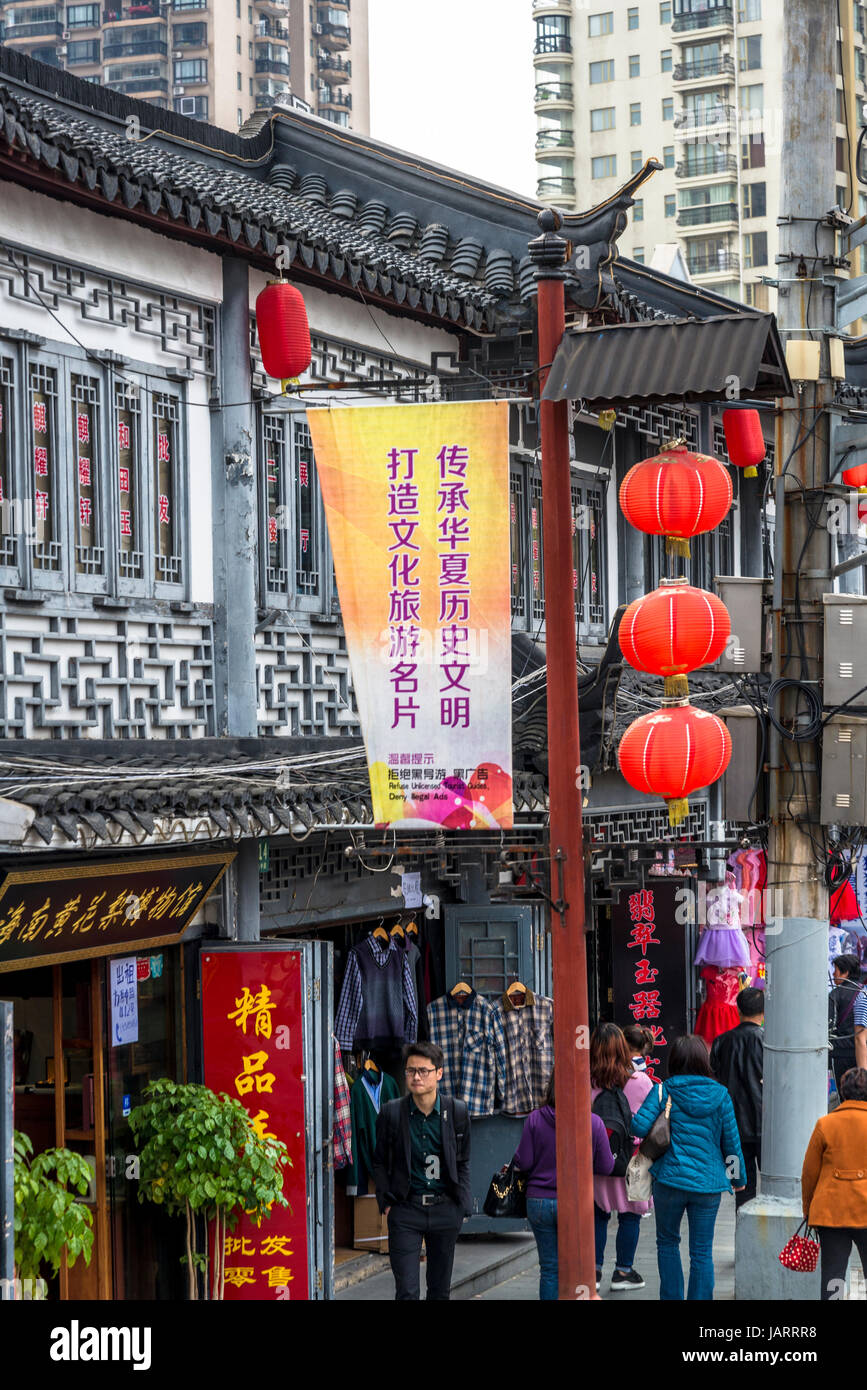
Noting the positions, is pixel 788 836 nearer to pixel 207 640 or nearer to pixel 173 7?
pixel 207 640

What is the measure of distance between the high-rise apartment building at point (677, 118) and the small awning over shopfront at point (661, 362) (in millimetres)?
64624

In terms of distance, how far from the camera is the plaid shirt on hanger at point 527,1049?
14.8m

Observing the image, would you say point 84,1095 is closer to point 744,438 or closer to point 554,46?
point 744,438

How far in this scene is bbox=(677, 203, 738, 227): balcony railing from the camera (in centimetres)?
7509

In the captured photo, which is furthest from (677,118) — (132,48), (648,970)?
(648,970)

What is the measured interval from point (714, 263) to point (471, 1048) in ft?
212

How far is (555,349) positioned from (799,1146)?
562cm

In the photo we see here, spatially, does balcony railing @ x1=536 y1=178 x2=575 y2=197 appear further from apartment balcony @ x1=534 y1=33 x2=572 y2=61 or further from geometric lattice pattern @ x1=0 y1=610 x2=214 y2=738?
geometric lattice pattern @ x1=0 y1=610 x2=214 y2=738

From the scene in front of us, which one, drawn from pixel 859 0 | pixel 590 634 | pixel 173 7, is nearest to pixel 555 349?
pixel 590 634

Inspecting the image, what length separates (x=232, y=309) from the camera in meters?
12.8

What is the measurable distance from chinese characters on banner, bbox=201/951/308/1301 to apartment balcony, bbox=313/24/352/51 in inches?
3432

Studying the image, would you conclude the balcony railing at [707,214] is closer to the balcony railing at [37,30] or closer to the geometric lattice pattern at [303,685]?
the balcony railing at [37,30]

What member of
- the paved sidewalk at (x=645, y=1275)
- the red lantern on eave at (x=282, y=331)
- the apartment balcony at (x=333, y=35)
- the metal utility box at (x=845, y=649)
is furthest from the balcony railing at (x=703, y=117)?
the metal utility box at (x=845, y=649)

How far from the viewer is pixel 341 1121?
13.5 m
